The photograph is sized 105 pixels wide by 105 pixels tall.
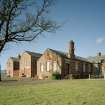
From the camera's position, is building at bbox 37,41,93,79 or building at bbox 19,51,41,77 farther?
building at bbox 19,51,41,77

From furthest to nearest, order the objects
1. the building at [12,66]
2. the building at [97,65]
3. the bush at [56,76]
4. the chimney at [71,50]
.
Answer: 1. the building at [12,66]
2. the building at [97,65]
3. the chimney at [71,50]
4. the bush at [56,76]

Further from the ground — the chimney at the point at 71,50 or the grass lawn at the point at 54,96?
the chimney at the point at 71,50

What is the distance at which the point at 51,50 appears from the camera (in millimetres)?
59156

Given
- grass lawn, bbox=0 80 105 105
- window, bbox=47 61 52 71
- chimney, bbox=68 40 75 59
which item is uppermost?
chimney, bbox=68 40 75 59

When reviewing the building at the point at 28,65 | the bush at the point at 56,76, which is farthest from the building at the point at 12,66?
the bush at the point at 56,76

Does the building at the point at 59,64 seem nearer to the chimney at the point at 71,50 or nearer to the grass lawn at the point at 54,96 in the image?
the chimney at the point at 71,50

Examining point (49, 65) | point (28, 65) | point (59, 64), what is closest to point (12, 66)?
point (28, 65)

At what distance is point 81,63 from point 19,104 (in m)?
50.0

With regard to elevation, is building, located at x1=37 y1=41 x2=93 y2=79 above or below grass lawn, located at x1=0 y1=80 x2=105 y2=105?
A: above

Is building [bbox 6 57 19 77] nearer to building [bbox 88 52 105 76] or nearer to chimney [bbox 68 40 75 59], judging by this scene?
building [bbox 88 52 105 76]

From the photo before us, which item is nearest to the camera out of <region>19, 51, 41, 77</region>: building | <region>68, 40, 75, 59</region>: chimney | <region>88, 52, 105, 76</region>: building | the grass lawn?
the grass lawn

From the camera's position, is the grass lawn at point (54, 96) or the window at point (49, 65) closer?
the grass lawn at point (54, 96)

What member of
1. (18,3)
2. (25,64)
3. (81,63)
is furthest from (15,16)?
(25,64)

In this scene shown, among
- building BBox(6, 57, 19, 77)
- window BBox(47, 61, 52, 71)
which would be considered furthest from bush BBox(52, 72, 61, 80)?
building BBox(6, 57, 19, 77)
